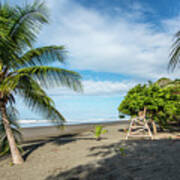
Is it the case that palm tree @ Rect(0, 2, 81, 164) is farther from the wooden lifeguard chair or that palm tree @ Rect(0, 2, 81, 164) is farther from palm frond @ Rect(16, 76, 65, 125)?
the wooden lifeguard chair

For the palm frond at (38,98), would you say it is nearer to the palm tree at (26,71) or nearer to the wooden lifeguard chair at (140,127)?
the palm tree at (26,71)

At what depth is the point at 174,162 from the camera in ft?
15.5

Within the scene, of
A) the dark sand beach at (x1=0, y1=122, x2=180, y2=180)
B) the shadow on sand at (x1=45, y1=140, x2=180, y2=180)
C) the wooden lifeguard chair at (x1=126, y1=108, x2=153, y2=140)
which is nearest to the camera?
the shadow on sand at (x1=45, y1=140, x2=180, y2=180)

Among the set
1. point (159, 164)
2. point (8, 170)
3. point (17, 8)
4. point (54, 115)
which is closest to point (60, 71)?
point (54, 115)

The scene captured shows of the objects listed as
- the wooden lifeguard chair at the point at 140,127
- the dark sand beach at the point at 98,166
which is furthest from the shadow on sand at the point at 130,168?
the wooden lifeguard chair at the point at 140,127

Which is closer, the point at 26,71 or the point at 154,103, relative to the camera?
the point at 26,71

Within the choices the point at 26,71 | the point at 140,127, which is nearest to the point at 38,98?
the point at 26,71

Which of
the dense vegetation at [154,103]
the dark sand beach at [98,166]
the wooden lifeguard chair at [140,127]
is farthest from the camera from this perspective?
the dense vegetation at [154,103]

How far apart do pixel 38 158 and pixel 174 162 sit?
4.67 meters

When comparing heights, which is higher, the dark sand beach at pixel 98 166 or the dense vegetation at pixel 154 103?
the dense vegetation at pixel 154 103

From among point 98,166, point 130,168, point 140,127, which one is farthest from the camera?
point 140,127

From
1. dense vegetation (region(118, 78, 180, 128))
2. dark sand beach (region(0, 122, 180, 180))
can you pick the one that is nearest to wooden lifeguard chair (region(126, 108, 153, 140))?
dense vegetation (region(118, 78, 180, 128))

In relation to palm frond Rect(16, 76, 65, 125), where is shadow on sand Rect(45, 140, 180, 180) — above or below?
below

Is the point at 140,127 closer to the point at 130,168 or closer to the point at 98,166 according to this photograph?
the point at 98,166
